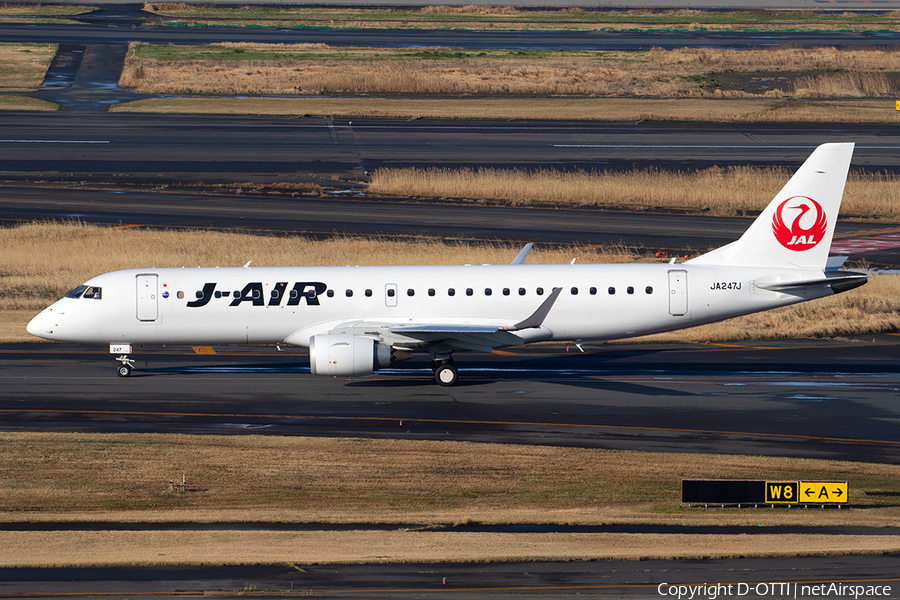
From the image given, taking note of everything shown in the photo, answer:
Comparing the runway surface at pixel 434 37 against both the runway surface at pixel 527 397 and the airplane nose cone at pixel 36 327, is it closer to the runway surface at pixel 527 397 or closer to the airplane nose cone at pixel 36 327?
the runway surface at pixel 527 397

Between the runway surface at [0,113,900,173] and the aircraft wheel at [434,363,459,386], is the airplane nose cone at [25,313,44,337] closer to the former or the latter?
the aircraft wheel at [434,363,459,386]

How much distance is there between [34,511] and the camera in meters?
26.0

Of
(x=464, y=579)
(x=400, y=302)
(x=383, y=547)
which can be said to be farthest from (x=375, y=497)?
(x=400, y=302)

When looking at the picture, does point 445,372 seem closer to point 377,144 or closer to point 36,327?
point 36,327

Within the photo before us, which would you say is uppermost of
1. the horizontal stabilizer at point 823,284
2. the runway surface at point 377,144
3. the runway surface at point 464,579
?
the runway surface at point 377,144

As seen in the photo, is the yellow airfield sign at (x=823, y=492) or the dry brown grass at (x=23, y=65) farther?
the dry brown grass at (x=23, y=65)

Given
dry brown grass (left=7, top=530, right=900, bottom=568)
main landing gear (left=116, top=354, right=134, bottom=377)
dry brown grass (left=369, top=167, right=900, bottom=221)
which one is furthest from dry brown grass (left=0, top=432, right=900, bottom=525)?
dry brown grass (left=369, top=167, right=900, bottom=221)

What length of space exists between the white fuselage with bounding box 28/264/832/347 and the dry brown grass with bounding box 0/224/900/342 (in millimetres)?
8242

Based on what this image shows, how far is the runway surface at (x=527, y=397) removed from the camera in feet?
106

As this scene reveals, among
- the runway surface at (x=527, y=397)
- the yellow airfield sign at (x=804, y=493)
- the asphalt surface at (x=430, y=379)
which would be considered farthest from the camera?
the runway surface at (x=527, y=397)

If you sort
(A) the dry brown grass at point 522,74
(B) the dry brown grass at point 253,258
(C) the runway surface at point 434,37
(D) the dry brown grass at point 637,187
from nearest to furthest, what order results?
(B) the dry brown grass at point 253,258 → (D) the dry brown grass at point 637,187 → (A) the dry brown grass at point 522,74 → (C) the runway surface at point 434,37

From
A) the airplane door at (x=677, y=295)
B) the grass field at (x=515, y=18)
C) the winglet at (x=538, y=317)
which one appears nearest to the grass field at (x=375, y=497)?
the winglet at (x=538, y=317)

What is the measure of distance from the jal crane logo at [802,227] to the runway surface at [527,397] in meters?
4.95

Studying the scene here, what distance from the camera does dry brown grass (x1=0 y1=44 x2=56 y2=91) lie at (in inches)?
4020
